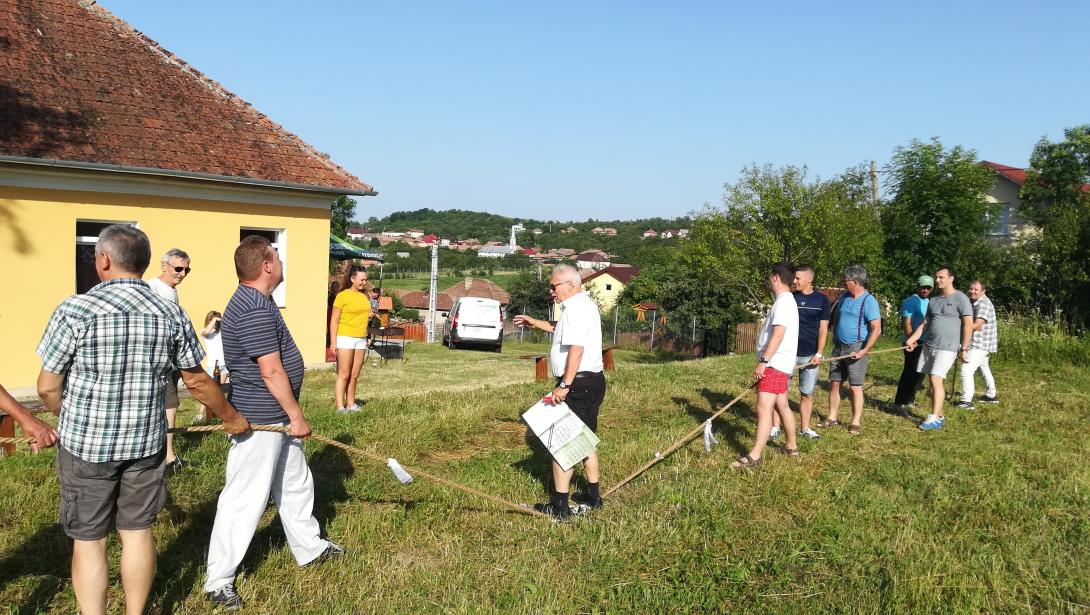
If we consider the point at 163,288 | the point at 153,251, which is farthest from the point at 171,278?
the point at 153,251

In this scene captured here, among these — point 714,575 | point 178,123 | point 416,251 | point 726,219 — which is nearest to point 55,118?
point 178,123

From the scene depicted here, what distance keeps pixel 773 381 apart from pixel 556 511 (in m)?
2.27

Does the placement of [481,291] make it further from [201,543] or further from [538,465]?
[201,543]

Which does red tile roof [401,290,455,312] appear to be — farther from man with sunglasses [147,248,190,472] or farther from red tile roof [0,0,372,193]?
man with sunglasses [147,248,190,472]

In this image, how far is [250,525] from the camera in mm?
4039

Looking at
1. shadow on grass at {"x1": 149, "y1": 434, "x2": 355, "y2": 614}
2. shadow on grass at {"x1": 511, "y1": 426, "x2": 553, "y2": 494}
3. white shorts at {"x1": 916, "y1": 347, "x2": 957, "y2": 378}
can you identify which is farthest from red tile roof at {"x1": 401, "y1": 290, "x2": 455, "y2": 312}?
shadow on grass at {"x1": 149, "y1": 434, "x2": 355, "y2": 614}

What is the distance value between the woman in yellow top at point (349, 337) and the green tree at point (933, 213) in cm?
2417

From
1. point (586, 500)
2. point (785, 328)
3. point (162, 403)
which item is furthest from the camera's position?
point (785, 328)

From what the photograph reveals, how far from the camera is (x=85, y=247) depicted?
1216 centimetres

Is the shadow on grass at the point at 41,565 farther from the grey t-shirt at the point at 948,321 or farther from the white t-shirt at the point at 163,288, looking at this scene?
the grey t-shirt at the point at 948,321

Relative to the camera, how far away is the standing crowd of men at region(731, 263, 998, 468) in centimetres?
638

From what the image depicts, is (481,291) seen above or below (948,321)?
below

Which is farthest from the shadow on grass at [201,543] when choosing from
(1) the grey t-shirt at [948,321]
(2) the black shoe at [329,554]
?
(1) the grey t-shirt at [948,321]

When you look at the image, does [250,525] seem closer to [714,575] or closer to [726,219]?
[714,575]
